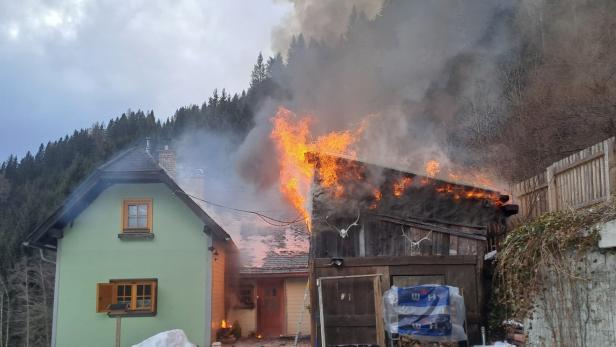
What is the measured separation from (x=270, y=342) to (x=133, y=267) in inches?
194

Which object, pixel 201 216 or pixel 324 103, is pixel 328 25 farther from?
pixel 201 216

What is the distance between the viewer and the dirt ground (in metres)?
16.3

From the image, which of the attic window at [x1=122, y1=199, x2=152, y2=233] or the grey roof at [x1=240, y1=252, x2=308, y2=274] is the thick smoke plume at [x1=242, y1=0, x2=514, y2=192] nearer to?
the grey roof at [x1=240, y1=252, x2=308, y2=274]

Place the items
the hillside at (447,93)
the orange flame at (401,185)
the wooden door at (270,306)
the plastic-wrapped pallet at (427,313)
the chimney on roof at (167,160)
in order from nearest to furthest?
the plastic-wrapped pallet at (427,313)
the orange flame at (401,185)
the hillside at (447,93)
the wooden door at (270,306)
the chimney on roof at (167,160)

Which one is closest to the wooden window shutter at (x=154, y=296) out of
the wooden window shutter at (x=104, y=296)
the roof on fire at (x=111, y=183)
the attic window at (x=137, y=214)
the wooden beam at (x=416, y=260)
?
the wooden window shutter at (x=104, y=296)

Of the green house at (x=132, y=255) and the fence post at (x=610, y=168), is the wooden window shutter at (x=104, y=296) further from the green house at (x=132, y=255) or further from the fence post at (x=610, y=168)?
the fence post at (x=610, y=168)

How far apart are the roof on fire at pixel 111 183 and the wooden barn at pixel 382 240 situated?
5.28 metres

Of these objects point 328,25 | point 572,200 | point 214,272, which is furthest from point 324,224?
point 328,25

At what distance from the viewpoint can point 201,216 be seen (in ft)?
49.1

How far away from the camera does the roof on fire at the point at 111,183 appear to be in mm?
15000

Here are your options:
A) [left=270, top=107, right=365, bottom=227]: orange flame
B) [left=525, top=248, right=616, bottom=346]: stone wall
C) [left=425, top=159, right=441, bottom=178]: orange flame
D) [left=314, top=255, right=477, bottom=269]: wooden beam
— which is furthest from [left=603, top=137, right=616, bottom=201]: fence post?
[left=425, top=159, right=441, bottom=178]: orange flame

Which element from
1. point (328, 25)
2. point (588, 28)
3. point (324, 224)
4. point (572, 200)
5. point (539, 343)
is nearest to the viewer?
point (539, 343)

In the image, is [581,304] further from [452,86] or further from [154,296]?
[452,86]

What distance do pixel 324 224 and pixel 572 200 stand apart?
4.78 metres
